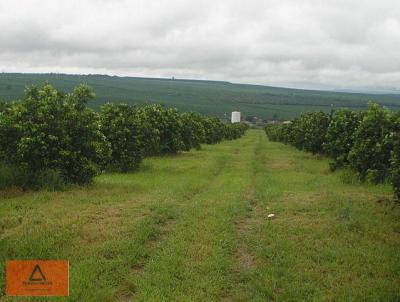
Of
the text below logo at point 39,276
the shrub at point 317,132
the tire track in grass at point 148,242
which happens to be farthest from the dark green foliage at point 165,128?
the text below logo at point 39,276

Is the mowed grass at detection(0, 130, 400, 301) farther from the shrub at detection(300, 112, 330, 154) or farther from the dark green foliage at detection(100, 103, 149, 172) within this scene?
the shrub at detection(300, 112, 330, 154)

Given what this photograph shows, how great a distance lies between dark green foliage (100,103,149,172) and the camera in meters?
21.4

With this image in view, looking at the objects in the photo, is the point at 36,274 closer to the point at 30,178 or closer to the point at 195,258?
the point at 195,258

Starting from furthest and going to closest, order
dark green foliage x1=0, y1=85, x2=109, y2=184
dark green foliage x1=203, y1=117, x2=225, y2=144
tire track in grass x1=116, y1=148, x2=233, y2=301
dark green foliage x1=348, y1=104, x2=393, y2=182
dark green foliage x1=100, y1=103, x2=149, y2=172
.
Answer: dark green foliage x1=203, y1=117, x2=225, y2=144 → dark green foliage x1=100, y1=103, x2=149, y2=172 → dark green foliage x1=348, y1=104, x2=393, y2=182 → dark green foliage x1=0, y1=85, x2=109, y2=184 → tire track in grass x1=116, y1=148, x2=233, y2=301

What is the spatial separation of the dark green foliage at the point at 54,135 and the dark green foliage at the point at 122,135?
4.50 meters

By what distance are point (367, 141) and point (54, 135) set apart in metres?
11.0

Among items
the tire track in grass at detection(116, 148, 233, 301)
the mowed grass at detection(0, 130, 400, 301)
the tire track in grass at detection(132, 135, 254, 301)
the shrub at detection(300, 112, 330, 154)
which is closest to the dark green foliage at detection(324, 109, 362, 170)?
the shrub at detection(300, 112, 330, 154)

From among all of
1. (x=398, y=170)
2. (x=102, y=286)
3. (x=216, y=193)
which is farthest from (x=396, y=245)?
(x=216, y=193)

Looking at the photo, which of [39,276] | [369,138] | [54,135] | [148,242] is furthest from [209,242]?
[369,138]

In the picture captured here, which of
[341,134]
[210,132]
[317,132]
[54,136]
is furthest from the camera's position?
[210,132]

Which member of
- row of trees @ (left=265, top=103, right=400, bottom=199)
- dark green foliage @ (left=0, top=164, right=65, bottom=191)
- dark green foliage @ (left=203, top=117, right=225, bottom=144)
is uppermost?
row of trees @ (left=265, top=103, right=400, bottom=199)

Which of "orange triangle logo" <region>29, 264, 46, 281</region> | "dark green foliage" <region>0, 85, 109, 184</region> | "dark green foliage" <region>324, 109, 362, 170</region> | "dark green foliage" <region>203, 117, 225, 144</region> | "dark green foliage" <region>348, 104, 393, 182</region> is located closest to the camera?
"orange triangle logo" <region>29, 264, 46, 281</region>

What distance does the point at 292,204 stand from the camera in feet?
45.9

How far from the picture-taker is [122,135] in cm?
2153
